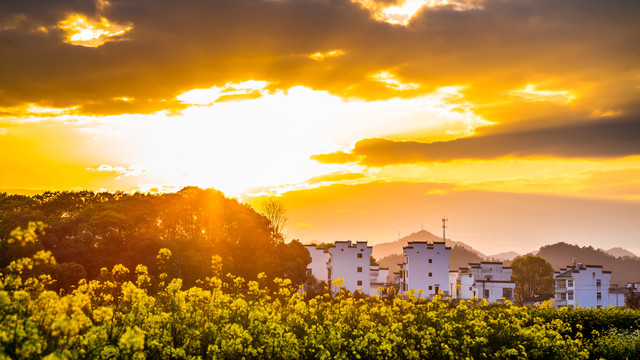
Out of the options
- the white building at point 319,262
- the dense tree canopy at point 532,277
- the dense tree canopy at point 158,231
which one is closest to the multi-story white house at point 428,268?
the white building at point 319,262

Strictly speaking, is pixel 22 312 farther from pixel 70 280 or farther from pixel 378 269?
pixel 378 269

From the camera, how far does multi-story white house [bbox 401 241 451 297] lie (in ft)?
236

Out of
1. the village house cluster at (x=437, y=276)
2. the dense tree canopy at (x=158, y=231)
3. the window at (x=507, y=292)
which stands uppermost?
the dense tree canopy at (x=158, y=231)

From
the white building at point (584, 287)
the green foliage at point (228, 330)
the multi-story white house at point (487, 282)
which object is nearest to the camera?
the green foliage at point (228, 330)

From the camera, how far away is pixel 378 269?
83.1 metres

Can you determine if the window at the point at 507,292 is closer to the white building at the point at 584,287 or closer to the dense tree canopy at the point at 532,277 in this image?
the white building at the point at 584,287

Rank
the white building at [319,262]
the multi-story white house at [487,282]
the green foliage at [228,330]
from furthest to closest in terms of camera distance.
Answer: the multi-story white house at [487,282], the white building at [319,262], the green foliage at [228,330]

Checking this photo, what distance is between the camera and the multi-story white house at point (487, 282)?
74.3 meters

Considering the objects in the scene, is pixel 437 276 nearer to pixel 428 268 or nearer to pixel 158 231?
pixel 428 268

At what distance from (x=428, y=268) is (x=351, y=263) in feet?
32.7

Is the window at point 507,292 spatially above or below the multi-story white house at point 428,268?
below

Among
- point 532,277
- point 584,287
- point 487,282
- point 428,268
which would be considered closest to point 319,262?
point 428,268

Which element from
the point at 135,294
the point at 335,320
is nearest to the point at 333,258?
the point at 335,320

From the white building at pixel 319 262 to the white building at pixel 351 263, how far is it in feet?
2.91
